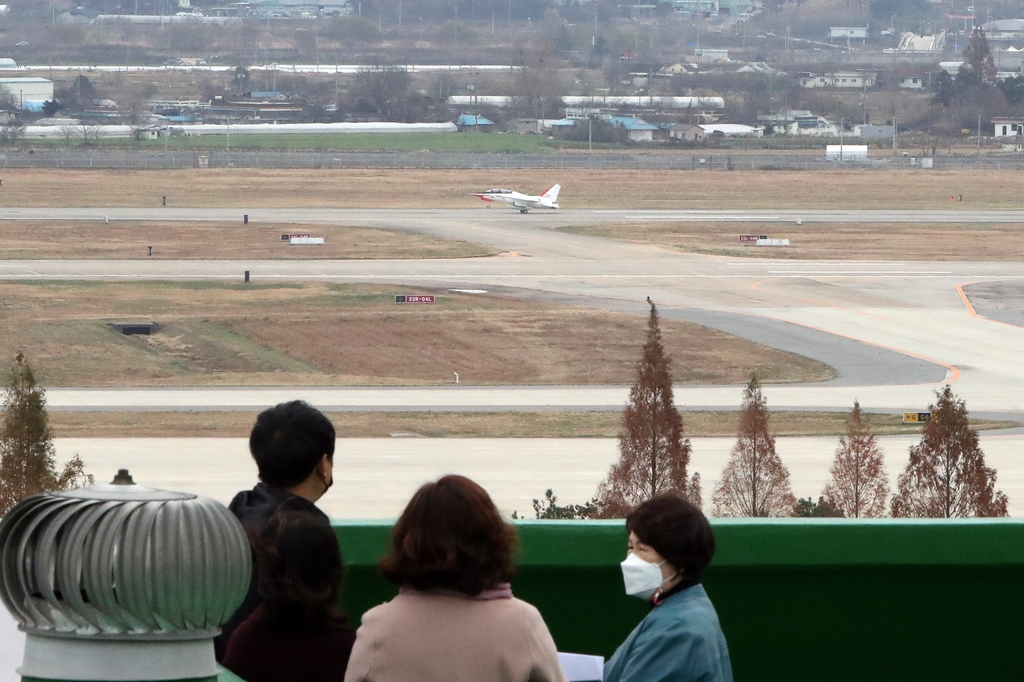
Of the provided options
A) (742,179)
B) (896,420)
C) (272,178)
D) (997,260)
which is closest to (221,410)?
(896,420)

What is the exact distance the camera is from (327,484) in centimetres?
504

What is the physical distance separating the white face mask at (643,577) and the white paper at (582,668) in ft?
1.67

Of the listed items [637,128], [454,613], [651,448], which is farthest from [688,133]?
[454,613]

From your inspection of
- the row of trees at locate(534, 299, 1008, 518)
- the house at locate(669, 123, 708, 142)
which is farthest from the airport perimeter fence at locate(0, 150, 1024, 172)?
the row of trees at locate(534, 299, 1008, 518)

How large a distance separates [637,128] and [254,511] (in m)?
166

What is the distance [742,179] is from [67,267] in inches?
2787

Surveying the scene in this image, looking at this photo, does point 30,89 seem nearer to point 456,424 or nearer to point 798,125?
point 798,125

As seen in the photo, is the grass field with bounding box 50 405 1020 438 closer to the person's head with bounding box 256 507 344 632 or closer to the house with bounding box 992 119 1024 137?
the person's head with bounding box 256 507 344 632

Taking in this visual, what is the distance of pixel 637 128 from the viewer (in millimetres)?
168000

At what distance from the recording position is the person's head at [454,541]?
3629 mm

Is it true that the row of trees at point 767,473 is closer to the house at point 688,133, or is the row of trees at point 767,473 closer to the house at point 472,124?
the house at point 688,133

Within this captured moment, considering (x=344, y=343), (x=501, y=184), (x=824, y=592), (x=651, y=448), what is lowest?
(x=651, y=448)

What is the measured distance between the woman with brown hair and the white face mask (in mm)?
730

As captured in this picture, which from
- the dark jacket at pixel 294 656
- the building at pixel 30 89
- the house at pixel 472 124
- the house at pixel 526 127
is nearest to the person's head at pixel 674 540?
the dark jacket at pixel 294 656
